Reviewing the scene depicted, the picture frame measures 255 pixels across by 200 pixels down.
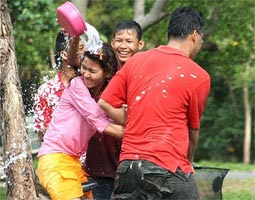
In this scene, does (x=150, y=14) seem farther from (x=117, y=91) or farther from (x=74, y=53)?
(x=117, y=91)

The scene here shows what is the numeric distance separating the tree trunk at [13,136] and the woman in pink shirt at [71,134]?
702 mm

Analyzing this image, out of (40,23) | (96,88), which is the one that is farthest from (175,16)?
(40,23)

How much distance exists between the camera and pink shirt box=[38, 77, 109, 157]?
14.0 ft

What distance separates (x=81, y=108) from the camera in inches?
166

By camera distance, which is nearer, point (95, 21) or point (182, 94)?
point (182, 94)

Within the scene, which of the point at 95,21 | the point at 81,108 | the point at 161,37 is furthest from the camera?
the point at 95,21

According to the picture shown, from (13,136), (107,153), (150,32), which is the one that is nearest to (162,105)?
(107,153)

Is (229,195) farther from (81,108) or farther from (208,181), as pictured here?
(81,108)

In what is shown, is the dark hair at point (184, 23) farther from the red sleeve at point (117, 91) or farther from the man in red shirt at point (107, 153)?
the man in red shirt at point (107, 153)

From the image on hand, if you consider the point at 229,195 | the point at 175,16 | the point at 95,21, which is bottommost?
the point at 229,195

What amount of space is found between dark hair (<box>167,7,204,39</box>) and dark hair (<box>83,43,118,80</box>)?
0.56m

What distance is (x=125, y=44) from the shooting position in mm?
4930

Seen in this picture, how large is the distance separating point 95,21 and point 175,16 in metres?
16.8

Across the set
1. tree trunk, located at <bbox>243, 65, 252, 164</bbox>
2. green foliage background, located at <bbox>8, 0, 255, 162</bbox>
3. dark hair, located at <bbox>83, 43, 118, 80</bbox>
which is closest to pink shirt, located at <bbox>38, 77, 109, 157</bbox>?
dark hair, located at <bbox>83, 43, 118, 80</bbox>
